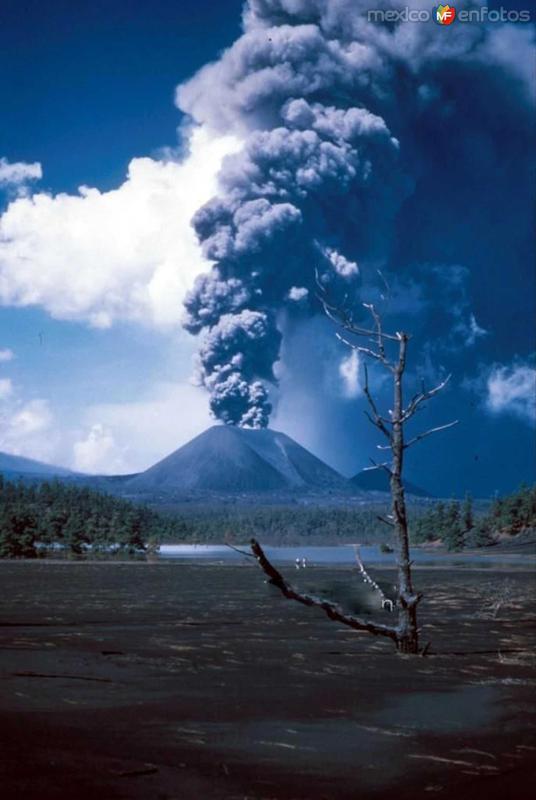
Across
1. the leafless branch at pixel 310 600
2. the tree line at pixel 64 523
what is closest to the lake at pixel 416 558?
the tree line at pixel 64 523

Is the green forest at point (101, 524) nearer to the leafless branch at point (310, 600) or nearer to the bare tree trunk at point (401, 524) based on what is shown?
the bare tree trunk at point (401, 524)

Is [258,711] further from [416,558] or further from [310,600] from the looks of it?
[416,558]

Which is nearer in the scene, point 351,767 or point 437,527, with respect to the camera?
point 351,767

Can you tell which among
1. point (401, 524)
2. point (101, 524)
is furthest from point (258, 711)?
point (101, 524)

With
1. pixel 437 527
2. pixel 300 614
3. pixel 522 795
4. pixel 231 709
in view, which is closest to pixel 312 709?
pixel 231 709

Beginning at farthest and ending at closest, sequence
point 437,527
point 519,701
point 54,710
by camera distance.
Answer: point 437,527 → point 519,701 → point 54,710

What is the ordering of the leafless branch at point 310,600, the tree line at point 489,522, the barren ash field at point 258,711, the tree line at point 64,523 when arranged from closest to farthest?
1. the barren ash field at point 258,711
2. the leafless branch at point 310,600
3. the tree line at point 64,523
4. the tree line at point 489,522

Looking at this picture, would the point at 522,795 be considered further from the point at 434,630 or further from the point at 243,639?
the point at 434,630

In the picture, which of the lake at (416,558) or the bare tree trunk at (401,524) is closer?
the bare tree trunk at (401,524)

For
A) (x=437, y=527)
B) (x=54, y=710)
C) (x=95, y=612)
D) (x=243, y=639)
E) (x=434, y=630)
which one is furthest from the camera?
(x=437, y=527)
